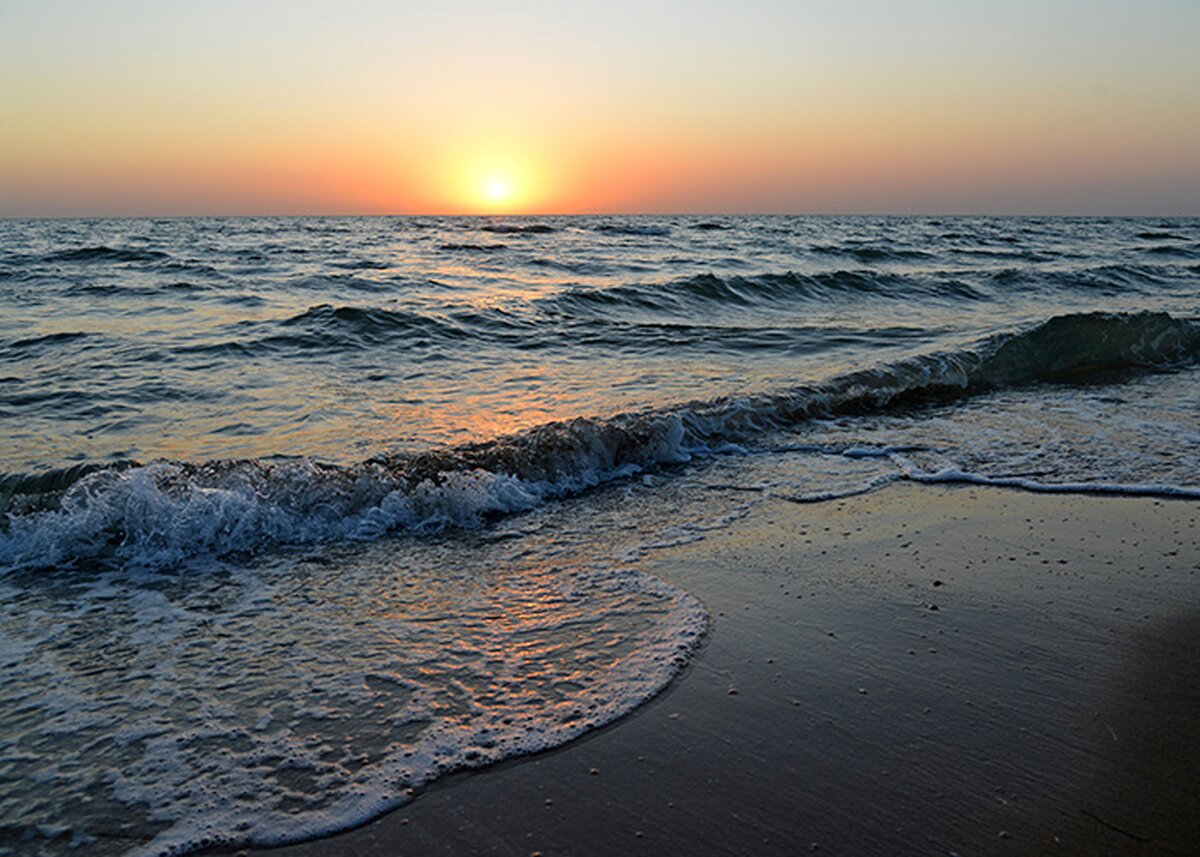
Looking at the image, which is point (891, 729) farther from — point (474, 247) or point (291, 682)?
point (474, 247)

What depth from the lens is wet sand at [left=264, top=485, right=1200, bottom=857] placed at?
2299 millimetres

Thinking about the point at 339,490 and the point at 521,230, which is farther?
the point at 521,230

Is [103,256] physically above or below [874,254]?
below

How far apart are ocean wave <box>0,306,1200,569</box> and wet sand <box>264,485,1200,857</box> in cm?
155

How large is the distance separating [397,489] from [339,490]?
1.12 feet

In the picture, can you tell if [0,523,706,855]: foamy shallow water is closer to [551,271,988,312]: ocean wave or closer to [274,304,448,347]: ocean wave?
[274,304,448,347]: ocean wave

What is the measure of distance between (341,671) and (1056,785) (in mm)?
2407

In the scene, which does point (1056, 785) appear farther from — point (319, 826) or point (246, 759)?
point (246, 759)

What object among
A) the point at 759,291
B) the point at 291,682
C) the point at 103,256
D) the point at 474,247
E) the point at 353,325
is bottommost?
the point at 291,682

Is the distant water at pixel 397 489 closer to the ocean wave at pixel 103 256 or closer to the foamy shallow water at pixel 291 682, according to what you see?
the foamy shallow water at pixel 291 682

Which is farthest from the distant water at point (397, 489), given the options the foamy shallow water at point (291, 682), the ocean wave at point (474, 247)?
the ocean wave at point (474, 247)

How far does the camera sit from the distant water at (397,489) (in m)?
2.80

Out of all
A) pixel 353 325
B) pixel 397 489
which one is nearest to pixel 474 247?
pixel 353 325

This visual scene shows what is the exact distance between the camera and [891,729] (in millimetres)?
2768
